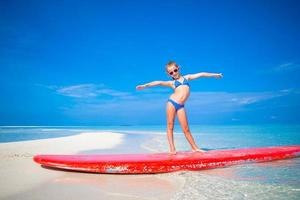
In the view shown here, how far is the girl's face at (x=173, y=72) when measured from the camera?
206 inches

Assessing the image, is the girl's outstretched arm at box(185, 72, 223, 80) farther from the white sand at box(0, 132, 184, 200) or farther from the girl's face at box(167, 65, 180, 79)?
the white sand at box(0, 132, 184, 200)

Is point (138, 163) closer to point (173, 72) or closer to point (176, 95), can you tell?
point (176, 95)

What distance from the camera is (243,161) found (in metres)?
4.80

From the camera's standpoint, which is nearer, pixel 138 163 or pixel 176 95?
pixel 138 163

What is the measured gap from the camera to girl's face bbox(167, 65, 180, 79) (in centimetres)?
524

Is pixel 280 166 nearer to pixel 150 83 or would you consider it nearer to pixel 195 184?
pixel 195 184

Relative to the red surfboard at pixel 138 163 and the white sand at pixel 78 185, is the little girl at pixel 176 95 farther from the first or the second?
the white sand at pixel 78 185

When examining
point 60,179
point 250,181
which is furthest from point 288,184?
point 60,179

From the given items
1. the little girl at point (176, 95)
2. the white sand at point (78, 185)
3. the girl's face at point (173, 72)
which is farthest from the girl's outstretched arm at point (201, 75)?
the white sand at point (78, 185)

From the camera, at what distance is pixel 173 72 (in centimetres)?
525

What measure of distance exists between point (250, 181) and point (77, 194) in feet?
6.74

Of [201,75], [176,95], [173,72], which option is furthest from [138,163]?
[201,75]

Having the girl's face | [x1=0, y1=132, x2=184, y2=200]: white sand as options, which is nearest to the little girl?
the girl's face

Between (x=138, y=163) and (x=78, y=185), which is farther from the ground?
(x=138, y=163)
